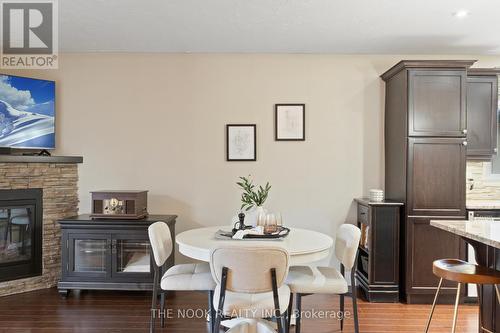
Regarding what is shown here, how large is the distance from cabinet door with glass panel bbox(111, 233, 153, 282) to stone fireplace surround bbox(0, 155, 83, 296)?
80 centimetres

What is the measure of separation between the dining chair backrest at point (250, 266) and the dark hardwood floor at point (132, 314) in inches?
41.1

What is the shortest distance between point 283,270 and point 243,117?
2255mm

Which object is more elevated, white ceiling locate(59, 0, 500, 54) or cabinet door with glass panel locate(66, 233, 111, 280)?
white ceiling locate(59, 0, 500, 54)

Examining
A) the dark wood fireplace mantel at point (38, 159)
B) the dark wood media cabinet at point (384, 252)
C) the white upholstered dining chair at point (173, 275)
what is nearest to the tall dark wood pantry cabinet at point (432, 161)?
the dark wood media cabinet at point (384, 252)

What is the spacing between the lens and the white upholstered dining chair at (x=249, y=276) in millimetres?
2104

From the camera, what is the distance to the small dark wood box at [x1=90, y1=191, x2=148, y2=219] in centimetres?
363

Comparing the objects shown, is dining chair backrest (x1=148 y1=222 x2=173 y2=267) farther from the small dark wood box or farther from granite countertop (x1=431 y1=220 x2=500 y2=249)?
granite countertop (x1=431 y1=220 x2=500 y2=249)

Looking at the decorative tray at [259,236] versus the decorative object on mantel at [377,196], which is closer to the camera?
the decorative tray at [259,236]

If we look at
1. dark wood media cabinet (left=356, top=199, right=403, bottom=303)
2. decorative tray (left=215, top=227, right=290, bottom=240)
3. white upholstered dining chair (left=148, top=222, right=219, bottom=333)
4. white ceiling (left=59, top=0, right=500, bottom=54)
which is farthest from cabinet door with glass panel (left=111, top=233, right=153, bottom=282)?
dark wood media cabinet (left=356, top=199, right=403, bottom=303)

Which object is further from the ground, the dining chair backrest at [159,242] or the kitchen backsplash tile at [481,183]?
the kitchen backsplash tile at [481,183]

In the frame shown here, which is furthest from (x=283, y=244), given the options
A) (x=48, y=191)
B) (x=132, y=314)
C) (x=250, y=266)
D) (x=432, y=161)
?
(x=48, y=191)

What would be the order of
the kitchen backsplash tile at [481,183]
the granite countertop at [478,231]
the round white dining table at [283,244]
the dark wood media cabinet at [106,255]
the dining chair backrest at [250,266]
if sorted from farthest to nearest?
the kitchen backsplash tile at [481,183] → the dark wood media cabinet at [106,255] → the round white dining table at [283,244] → the dining chair backrest at [250,266] → the granite countertop at [478,231]

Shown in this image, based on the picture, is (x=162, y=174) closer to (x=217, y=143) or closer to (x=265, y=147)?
A: (x=217, y=143)

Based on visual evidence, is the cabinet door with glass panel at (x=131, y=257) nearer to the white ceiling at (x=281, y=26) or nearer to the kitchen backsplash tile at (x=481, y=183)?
the white ceiling at (x=281, y=26)
